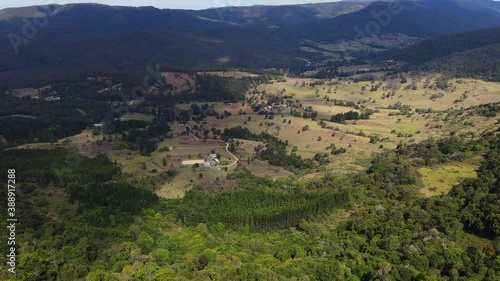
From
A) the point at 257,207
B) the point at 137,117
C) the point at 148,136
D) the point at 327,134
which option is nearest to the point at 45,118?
the point at 137,117

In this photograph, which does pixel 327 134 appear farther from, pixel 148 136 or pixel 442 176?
pixel 442 176

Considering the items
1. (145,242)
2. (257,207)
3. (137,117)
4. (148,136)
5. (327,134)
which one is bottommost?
(137,117)

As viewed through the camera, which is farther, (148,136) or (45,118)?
(45,118)

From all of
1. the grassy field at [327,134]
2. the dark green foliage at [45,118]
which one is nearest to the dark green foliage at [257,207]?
the grassy field at [327,134]

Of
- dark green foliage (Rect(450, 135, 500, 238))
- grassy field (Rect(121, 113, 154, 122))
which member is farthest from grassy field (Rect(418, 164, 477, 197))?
grassy field (Rect(121, 113, 154, 122))

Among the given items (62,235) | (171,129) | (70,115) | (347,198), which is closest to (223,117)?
(171,129)

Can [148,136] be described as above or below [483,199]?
below

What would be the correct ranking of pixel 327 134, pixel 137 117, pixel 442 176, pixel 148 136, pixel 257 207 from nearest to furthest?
pixel 257 207 → pixel 442 176 → pixel 148 136 → pixel 327 134 → pixel 137 117

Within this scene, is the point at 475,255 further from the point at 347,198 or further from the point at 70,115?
the point at 70,115
